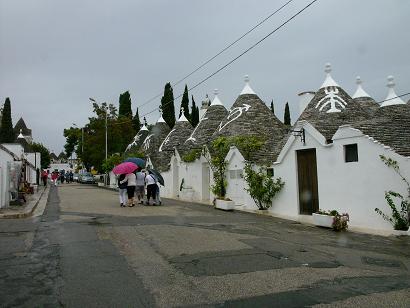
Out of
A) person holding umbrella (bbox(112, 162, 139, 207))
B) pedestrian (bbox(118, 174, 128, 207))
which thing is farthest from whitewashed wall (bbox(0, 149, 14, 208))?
pedestrian (bbox(118, 174, 128, 207))

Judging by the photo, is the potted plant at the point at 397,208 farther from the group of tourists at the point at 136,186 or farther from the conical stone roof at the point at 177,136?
the conical stone roof at the point at 177,136

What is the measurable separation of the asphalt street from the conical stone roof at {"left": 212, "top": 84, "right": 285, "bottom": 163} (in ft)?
38.7

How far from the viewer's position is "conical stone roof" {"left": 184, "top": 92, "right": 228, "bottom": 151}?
28.8 metres

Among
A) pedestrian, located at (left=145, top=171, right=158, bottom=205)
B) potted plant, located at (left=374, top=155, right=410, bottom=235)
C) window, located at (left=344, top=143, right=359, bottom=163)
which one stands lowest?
potted plant, located at (left=374, top=155, right=410, bottom=235)

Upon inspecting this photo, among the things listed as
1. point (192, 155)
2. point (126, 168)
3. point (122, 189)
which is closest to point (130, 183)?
point (122, 189)

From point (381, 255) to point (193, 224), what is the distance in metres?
5.70

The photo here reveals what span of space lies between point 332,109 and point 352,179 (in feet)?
20.0

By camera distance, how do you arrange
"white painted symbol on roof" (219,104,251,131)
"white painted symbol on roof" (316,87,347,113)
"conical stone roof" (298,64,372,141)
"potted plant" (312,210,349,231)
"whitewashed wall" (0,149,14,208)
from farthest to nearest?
"white painted symbol on roof" (219,104,251,131)
"white painted symbol on roof" (316,87,347,113)
"conical stone roof" (298,64,372,141)
"whitewashed wall" (0,149,14,208)
"potted plant" (312,210,349,231)

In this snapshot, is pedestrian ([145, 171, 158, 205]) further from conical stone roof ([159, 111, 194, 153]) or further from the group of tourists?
conical stone roof ([159, 111, 194, 153])

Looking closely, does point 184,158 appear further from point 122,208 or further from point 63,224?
point 63,224

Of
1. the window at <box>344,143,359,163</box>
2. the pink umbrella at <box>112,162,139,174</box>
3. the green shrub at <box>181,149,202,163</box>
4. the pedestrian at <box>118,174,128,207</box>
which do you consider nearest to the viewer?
the window at <box>344,143,359,163</box>

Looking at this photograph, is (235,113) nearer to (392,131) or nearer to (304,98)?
(304,98)

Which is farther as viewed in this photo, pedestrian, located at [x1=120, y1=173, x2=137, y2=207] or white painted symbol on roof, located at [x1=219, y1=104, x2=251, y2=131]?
white painted symbol on roof, located at [x1=219, y1=104, x2=251, y2=131]

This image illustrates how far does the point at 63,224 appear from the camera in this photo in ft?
43.5
